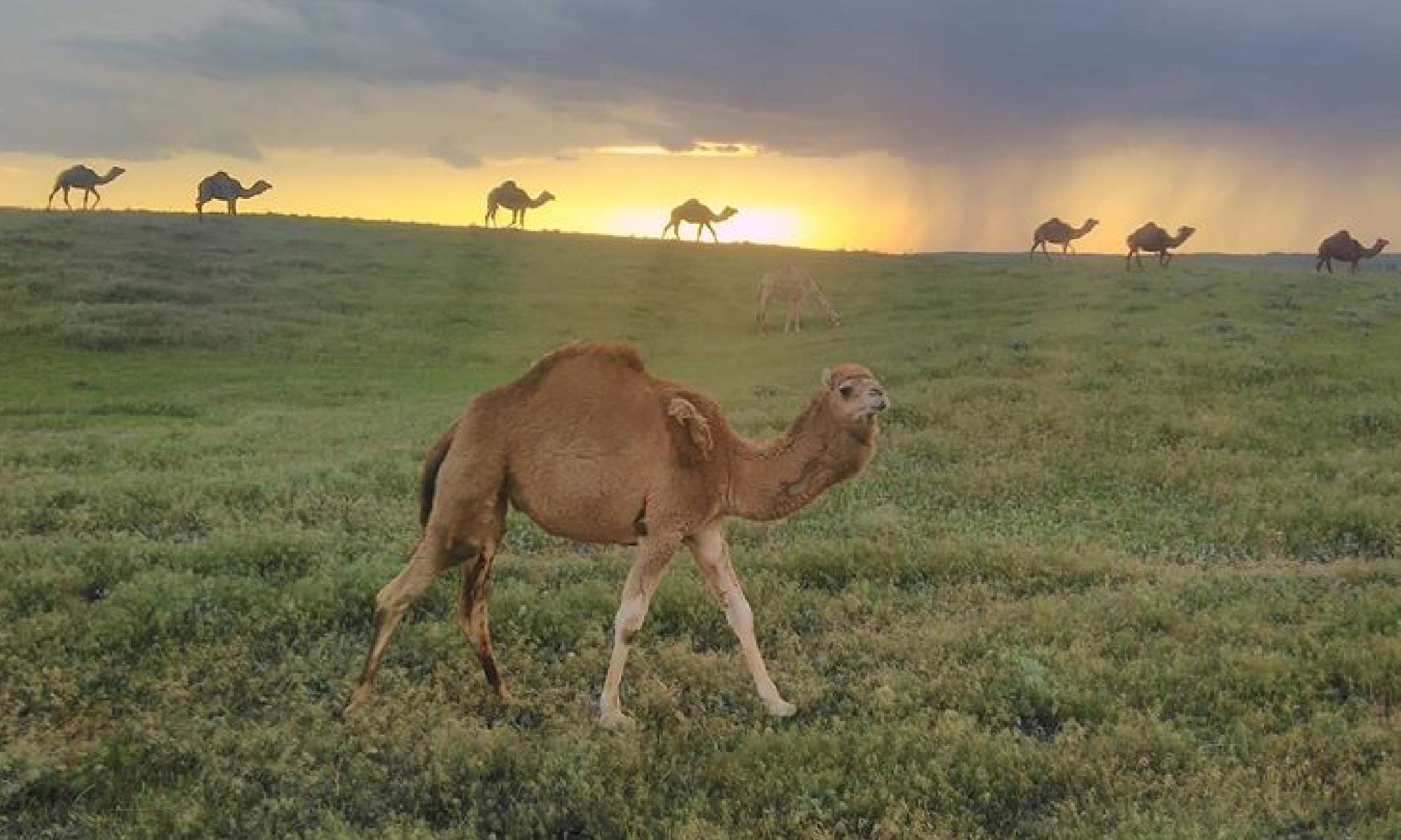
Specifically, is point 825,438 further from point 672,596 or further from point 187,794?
point 187,794

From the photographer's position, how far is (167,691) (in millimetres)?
8617

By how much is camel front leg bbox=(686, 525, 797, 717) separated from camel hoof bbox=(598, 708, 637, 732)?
3.23ft

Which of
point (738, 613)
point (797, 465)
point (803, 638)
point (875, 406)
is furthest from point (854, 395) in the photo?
point (803, 638)

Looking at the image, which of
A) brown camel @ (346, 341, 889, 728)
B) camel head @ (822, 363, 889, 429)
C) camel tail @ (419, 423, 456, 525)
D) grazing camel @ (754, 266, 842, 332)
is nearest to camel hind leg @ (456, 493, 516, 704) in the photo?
brown camel @ (346, 341, 889, 728)

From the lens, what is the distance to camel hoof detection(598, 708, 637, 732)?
795cm

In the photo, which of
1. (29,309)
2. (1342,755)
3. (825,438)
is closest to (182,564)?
(825,438)

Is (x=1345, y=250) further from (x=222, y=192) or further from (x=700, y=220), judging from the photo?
(x=222, y=192)

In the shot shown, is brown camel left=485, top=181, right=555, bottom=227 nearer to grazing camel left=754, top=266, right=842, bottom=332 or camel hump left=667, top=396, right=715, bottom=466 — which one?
grazing camel left=754, top=266, right=842, bottom=332

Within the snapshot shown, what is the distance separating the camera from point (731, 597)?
8109mm

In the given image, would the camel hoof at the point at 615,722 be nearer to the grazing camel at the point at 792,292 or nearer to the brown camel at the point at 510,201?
the grazing camel at the point at 792,292

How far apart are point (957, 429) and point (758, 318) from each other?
23.0m

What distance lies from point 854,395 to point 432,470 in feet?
10.4

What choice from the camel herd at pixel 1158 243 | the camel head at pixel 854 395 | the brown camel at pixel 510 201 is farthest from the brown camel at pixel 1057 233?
the camel head at pixel 854 395

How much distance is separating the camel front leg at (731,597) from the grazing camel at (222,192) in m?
59.1
